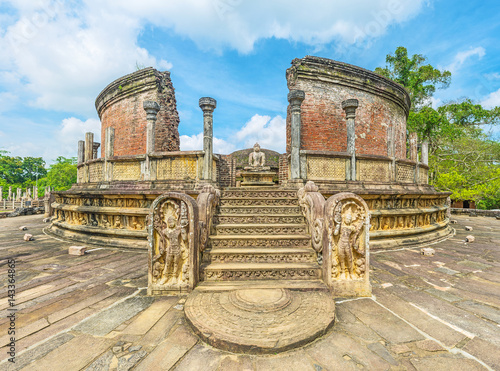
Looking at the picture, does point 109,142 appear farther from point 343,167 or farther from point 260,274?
point 343,167

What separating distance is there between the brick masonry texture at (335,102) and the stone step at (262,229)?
5.79m

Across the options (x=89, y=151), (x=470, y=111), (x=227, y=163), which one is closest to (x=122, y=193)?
(x=89, y=151)

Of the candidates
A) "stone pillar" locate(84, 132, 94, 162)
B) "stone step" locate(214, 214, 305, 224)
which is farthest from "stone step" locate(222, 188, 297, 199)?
"stone pillar" locate(84, 132, 94, 162)

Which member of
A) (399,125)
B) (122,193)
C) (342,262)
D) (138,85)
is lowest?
(342,262)

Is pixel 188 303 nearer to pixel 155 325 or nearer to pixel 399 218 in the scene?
pixel 155 325

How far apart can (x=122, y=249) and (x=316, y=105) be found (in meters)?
8.69

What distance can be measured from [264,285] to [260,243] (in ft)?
2.87

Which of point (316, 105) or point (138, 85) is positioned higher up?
point (138, 85)

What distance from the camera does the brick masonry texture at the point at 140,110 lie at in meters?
10.2

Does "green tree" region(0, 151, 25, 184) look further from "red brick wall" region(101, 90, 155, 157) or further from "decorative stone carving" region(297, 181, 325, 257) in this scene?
"decorative stone carving" region(297, 181, 325, 257)

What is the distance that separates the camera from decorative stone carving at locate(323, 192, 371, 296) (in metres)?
2.94

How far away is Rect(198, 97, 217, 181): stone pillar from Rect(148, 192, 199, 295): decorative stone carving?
302cm

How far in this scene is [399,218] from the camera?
236 inches

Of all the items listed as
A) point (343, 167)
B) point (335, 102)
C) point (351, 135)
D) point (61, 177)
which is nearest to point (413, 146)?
point (335, 102)
